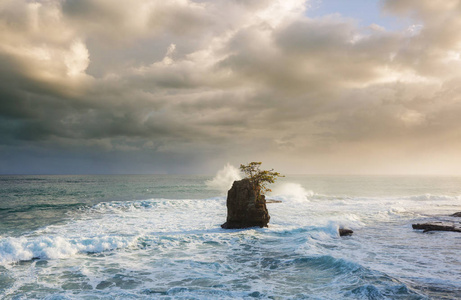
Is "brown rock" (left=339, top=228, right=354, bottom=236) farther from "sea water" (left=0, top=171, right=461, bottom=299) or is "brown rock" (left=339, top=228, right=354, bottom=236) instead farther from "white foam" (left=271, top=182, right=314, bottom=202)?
"white foam" (left=271, top=182, right=314, bottom=202)

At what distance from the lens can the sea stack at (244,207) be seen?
22062mm

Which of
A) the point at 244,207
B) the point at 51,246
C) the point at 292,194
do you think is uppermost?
the point at 244,207

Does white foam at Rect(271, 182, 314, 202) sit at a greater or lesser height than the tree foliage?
lesser

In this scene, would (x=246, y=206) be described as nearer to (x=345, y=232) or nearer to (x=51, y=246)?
(x=345, y=232)

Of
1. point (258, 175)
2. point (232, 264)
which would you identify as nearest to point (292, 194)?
point (258, 175)

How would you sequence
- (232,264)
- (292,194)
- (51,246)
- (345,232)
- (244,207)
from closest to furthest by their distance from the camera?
1. (232,264)
2. (51,246)
3. (345,232)
4. (244,207)
5. (292,194)

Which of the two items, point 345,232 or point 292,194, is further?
point 292,194

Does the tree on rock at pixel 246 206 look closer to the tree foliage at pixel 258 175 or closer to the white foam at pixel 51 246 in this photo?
the tree foliage at pixel 258 175

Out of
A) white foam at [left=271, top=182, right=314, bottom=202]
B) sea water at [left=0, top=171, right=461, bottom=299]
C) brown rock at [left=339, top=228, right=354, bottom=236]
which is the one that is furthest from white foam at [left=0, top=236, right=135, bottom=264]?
white foam at [left=271, top=182, right=314, bottom=202]

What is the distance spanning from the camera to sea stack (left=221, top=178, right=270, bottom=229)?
22062mm

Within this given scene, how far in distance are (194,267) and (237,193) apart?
9.47m

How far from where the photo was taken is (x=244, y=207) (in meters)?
22.2

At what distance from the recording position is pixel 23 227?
23.9m

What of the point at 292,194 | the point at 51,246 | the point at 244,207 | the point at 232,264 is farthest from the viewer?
the point at 292,194
